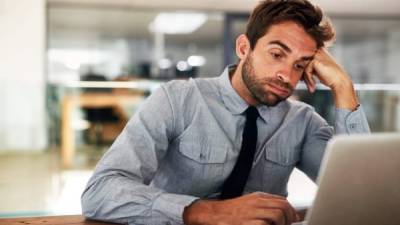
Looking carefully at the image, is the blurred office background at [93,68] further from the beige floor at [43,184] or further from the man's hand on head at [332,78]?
the man's hand on head at [332,78]

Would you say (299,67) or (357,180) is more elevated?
(299,67)

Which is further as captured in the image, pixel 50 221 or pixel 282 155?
pixel 282 155

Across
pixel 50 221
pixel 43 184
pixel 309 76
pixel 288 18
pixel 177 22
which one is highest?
pixel 177 22

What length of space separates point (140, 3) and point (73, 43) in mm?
2058

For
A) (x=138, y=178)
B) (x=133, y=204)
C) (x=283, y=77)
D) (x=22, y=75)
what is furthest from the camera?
(x=22, y=75)

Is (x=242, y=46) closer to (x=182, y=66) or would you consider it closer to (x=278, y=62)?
(x=278, y=62)

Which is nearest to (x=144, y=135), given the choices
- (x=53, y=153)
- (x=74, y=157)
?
(x=74, y=157)

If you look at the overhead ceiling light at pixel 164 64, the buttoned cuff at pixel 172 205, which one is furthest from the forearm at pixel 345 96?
the overhead ceiling light at pixel 164 64

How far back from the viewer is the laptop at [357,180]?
0.58 meters

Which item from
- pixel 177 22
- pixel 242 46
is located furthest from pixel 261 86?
pixel 177 22

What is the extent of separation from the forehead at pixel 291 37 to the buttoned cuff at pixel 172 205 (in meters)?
0.51

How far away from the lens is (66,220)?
914mm

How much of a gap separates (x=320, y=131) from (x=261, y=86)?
27cm

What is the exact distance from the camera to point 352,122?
121 cm
